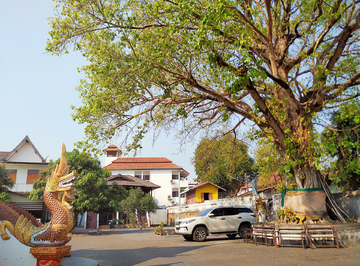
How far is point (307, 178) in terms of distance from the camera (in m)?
11.7

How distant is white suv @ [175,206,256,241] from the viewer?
47.4 feet

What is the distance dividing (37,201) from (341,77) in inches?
988

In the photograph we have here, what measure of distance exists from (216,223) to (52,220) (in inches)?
396

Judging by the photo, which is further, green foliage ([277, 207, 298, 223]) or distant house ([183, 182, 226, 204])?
distant house ([183, 182, 226, 204])

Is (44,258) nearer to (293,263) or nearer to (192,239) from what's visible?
(293,263)

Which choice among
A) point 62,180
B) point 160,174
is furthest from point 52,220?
point 160,174

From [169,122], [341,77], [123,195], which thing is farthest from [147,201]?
[341,77]

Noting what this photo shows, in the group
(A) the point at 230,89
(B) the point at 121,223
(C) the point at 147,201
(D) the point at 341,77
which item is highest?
(D) the point at 341,77

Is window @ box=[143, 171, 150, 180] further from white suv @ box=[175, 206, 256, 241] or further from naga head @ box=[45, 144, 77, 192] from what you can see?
naga head @ box=[45, 144, 77, 192]

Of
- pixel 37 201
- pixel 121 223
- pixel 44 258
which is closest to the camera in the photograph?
pixel 44 258

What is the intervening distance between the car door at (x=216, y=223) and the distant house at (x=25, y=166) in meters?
17.4

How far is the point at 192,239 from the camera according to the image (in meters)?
14.6

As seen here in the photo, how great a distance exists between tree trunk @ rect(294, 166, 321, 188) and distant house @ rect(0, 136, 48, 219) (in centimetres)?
2220

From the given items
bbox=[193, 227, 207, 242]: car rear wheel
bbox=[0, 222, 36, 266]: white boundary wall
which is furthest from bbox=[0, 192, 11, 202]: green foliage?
bbox=[0, 222, 36, 266]: white boundary wall
